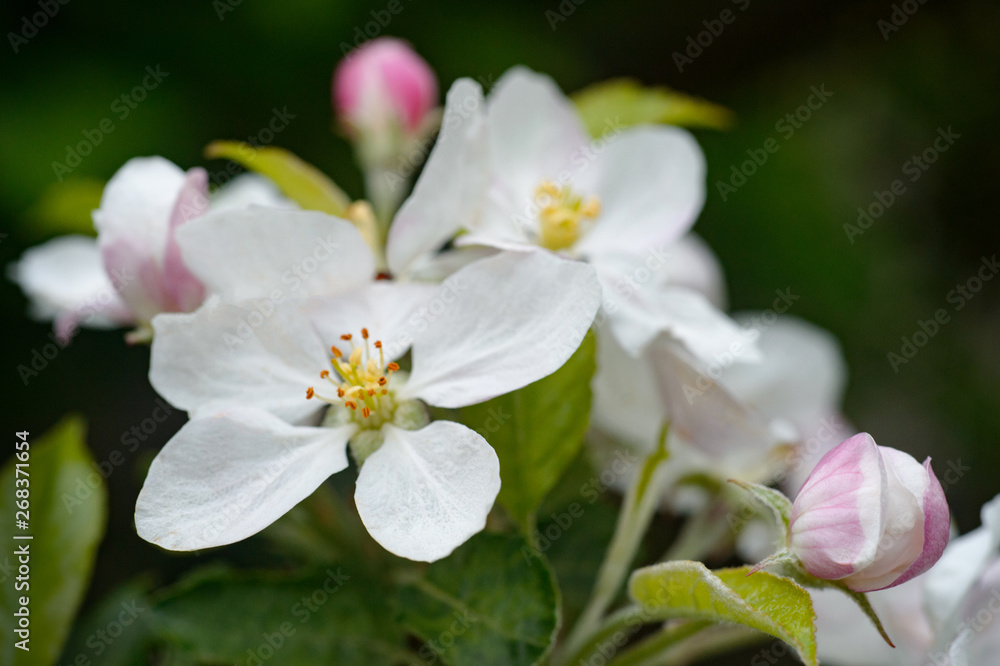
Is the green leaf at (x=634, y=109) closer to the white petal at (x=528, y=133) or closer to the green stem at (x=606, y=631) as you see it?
the white petal at (x=528, y=133)

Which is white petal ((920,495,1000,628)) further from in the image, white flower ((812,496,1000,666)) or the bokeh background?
the bokeh background

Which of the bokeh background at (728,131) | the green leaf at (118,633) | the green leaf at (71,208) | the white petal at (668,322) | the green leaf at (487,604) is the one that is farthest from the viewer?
the bokeh background at (728,131)

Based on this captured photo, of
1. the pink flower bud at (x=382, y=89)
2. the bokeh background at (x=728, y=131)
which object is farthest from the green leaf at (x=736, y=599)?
Answer: the bokeh background at (x=728, y=131)

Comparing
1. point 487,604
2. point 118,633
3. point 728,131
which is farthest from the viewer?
point 728,131

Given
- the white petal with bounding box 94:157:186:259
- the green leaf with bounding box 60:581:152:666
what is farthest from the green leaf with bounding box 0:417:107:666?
the white petal with bounding box 94:157:186:259

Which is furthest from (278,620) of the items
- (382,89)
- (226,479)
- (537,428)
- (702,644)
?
(382,89)

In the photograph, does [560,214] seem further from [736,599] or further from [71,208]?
[71,208]
